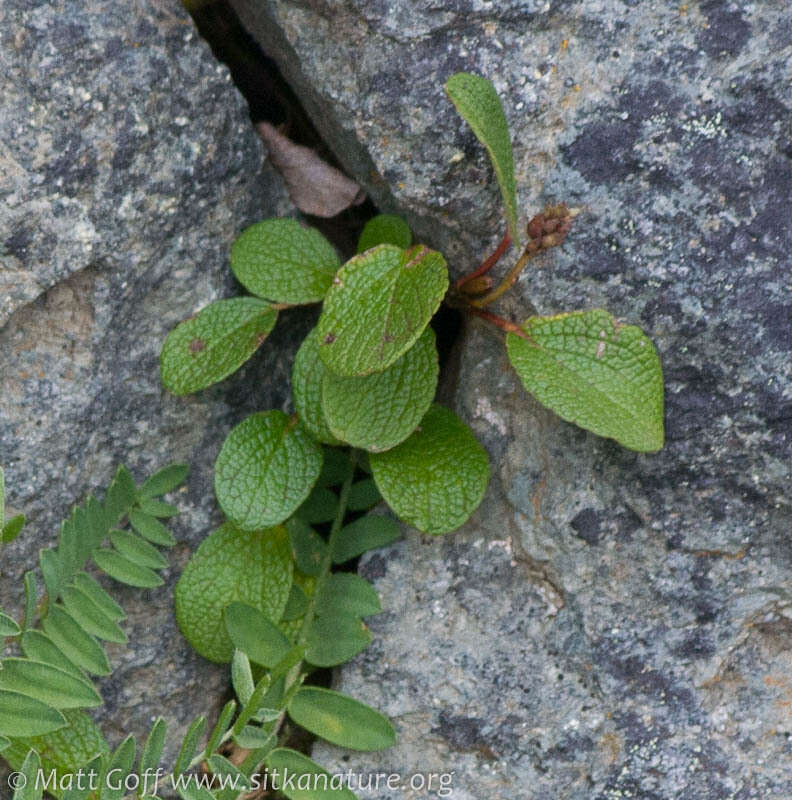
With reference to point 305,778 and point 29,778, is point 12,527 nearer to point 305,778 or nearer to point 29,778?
point 29,778

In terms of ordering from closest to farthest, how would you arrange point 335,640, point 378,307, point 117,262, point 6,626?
point 6,626 → point 378,307 → point 117,262 → point 335,640

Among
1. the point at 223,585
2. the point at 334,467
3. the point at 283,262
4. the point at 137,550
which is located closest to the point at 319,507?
the point at 334,467

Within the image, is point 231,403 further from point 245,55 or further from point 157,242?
point 245,55

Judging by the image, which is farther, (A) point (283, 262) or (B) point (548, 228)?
(A) point (283, 262)

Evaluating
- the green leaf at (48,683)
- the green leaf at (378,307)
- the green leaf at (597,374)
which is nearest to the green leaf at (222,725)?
the green leaf at (48,683)

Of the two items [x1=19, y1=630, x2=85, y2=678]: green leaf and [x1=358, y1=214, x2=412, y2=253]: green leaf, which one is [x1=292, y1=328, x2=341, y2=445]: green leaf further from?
[x1=19, y1=630, x2=85, y2=678]: green leaf

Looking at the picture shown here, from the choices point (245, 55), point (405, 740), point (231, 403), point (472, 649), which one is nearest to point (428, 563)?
point (472, 649)
